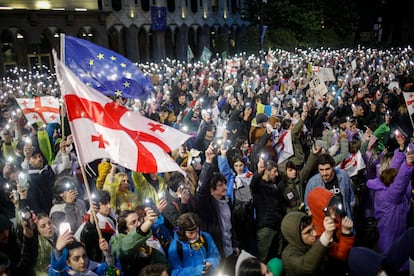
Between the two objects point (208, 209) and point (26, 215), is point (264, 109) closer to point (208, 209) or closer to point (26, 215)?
point (208, 209)

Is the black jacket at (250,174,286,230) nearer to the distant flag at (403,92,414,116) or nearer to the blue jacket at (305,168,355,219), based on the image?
the blue jacket at (305,168,355,219)

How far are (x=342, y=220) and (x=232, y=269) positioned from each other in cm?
156

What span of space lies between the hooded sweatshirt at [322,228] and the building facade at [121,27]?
25451 mm

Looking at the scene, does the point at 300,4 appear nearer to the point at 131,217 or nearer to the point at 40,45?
the point at 40,45

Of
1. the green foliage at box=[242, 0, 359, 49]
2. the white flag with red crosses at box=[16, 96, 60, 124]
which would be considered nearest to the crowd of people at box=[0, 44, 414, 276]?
the white flag with red crosses at box=[16, 96, 60, 124]

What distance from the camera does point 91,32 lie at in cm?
3212

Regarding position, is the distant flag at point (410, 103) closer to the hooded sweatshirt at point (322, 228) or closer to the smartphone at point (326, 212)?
the hooded sweatshirt at point (322, 228)

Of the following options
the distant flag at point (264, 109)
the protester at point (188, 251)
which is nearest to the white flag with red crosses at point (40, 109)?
the distant flag at point (264, 109)

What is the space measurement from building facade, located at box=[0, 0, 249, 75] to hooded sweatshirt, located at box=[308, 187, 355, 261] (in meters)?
25.5

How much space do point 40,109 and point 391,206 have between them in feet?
22.5

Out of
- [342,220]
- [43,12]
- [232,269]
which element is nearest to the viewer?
[342,220]

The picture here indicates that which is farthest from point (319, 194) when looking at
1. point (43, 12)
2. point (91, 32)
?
point (91, 32)

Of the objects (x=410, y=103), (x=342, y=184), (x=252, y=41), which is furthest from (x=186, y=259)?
(x=252, y=41)

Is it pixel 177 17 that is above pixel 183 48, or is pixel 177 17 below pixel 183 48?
above
